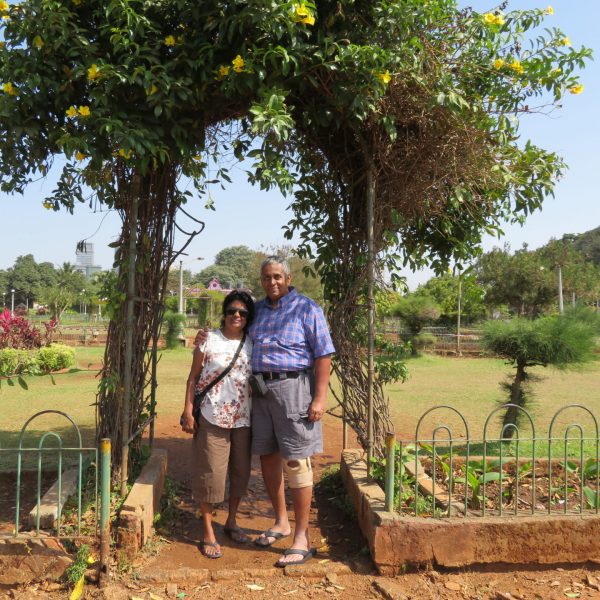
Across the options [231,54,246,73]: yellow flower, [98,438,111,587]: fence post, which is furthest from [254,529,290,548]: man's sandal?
[231,54,246,73]: yellow flower

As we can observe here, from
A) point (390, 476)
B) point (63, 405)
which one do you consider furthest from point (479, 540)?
point (63, 405)

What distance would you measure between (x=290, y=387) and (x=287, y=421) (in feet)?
0.68

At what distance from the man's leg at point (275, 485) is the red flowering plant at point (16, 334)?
38.3 ft

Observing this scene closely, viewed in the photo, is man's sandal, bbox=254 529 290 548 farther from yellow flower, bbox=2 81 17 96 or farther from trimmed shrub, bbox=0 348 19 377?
trimmed shrub, bbox=0 348 19 377

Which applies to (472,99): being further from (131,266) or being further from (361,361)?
(131,266)

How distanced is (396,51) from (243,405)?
96.2 inches

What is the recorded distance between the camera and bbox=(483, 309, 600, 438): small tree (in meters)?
6.59

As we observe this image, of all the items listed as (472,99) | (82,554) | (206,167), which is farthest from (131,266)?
(472,99)

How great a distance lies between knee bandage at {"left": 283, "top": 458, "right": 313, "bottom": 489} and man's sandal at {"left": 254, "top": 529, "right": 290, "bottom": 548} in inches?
16.3

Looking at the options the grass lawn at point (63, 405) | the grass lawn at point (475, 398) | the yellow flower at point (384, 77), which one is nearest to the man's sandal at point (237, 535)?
the grass lawn at point (63, 405)

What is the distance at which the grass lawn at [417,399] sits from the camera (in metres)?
7.46

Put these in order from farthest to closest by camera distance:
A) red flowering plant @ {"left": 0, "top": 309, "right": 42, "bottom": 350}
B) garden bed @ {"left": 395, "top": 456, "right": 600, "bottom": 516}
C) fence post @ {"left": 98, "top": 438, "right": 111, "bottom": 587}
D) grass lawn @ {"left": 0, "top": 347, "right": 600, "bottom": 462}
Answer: red flowering plant @ {"left": 0, "top": 309, "right": 42, "bottom": 350}, grass lawn @ {"left": 0, "top": 347, "right": 600, "bottom": 462}, garden bed @ {"left": 395, "top": 456, "right": 600, "bottom": 516}, fence post @ {"left": 98, "top": 438, "right": 111, "bottom": 587}

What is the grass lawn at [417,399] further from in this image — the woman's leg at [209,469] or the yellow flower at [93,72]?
the yellow flower at [93,72]

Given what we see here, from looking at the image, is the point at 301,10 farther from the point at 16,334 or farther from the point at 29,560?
the point at 16,334
